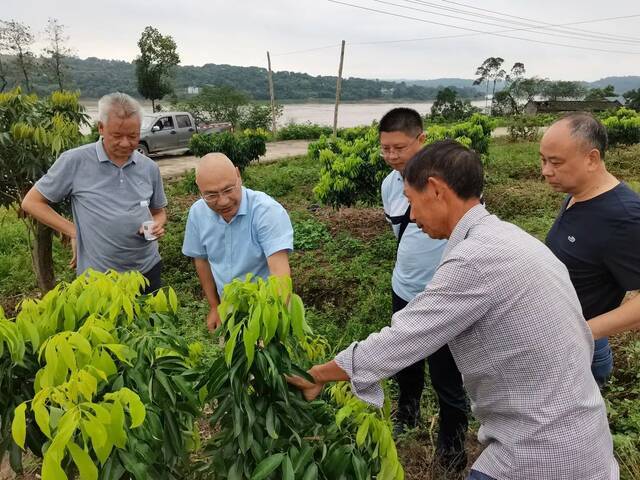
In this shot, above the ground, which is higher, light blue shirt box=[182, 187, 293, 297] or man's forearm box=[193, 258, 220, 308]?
light blue shirt box=[182, 187, 293, 297]

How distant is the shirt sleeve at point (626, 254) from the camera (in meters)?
1.76

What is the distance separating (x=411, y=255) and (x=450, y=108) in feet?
89.7

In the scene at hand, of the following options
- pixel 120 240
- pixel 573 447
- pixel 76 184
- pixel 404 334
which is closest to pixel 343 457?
pixel 404 334

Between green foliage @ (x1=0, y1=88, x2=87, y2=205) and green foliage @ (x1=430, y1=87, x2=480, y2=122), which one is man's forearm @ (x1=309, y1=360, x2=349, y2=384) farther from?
green foliage @ (x1=430, y1=87, x2=480, y2=122)

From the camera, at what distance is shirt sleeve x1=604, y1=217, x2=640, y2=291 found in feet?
5.78

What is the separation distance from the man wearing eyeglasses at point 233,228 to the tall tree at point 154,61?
22080 millimetres

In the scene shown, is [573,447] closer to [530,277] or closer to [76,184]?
[530,277]

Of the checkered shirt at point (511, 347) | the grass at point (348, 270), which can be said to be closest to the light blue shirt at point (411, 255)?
the grass at point (348, 270)

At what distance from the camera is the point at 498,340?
3.90 feet

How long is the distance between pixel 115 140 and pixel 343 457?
6.38 feet

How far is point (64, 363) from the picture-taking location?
107cm

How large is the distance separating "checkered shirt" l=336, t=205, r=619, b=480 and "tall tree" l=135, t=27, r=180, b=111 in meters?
23.3

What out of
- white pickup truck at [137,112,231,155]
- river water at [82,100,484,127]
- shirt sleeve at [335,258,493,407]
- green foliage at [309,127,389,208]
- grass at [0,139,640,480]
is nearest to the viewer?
shirt sleeve at [335,258,493,407]

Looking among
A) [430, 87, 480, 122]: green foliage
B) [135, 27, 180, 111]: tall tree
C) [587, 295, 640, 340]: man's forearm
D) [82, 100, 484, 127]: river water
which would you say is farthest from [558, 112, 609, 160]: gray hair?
[430, 87, 480, 122]: green foliage
